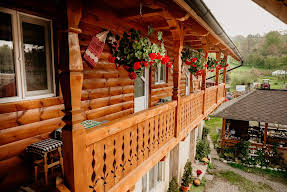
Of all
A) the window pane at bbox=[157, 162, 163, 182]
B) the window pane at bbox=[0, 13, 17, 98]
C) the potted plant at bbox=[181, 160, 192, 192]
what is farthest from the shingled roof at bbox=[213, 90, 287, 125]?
the window pane at bbox=[0, 13, 17, 98]

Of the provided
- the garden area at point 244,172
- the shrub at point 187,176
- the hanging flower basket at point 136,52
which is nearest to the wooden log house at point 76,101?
the hanging flower basket at point 136,52

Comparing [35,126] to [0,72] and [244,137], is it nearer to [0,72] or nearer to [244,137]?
[0,72]

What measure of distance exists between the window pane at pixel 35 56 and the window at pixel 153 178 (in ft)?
17.8

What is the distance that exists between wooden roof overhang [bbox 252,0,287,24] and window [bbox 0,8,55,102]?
306cm

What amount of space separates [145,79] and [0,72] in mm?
4213

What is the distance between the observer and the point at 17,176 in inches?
107

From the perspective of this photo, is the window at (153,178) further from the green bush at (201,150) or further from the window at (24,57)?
the green bush at (201,150)

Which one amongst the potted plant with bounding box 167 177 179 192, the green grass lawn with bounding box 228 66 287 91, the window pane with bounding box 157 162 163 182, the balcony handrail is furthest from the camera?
the green grass lawn with bounding box 228 66 287 91

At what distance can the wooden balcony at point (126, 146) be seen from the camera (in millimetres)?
2182

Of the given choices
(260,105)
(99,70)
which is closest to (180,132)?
(99,70)

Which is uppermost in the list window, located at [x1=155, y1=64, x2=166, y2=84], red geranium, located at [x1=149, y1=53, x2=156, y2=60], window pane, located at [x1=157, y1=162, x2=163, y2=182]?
red geranium, located at [x1=149, y1=53, x2=156, y2=60]

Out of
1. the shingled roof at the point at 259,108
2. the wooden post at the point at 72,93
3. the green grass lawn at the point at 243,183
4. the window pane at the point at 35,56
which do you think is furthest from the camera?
the shingled roof at the point at 259,108

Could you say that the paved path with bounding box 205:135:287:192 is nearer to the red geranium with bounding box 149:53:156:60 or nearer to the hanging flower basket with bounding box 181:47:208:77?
the hanging flower basket with bounding box 181:47:208:77

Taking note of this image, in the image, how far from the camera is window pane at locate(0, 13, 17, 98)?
8.40 ft
